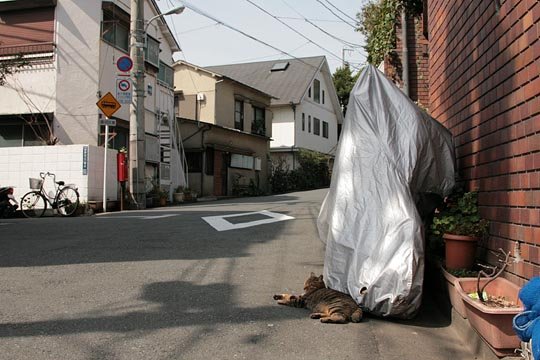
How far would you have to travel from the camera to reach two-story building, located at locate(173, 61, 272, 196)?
22188 millimetres

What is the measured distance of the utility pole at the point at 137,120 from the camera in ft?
44.9

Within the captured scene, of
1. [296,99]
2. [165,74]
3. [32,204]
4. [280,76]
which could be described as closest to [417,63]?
[32,204]

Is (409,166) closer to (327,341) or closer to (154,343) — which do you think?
(327,341)

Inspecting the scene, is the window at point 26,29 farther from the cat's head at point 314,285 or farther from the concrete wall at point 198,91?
the cat's head at point 314,285

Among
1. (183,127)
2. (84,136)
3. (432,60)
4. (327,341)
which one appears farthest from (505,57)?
(183,127)

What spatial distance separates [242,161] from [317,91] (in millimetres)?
11941

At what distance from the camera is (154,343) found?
10.9ft

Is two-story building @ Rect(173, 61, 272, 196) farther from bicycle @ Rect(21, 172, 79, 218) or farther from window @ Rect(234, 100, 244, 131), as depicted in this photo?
bicycle @ Rect(21, 172, 79, 218)

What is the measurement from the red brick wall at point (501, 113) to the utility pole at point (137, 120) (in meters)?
10.1

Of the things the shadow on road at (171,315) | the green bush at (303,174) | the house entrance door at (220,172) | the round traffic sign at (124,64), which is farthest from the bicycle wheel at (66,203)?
the green bush at (303,174)

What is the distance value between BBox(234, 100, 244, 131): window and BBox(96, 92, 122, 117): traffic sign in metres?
13.2

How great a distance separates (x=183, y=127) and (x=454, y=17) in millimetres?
17978

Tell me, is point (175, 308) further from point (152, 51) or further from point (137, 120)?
point (152, 51)

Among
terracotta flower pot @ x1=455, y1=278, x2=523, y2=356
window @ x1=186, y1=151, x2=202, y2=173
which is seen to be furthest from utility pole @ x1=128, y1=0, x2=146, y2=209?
terracotta flower pot @ x1=455, y1=278, x2=523, y2=356
